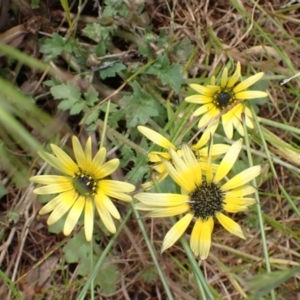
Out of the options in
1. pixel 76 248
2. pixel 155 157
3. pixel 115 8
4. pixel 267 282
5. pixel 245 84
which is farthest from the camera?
pixel 76 248

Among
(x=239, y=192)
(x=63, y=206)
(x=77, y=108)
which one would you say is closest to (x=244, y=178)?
(x=239, y=192)

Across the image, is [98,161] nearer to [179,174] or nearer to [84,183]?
[84,183]

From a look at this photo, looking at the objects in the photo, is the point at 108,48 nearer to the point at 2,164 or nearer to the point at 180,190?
the point at 2,164

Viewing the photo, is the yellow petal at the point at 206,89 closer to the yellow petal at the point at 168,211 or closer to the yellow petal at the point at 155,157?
the yellow petal at the point at 155,157

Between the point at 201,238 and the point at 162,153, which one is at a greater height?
the point at 162,153

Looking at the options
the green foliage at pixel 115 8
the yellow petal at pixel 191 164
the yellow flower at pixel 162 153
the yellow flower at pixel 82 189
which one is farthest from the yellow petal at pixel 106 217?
the green foliage at pixel 115 8
